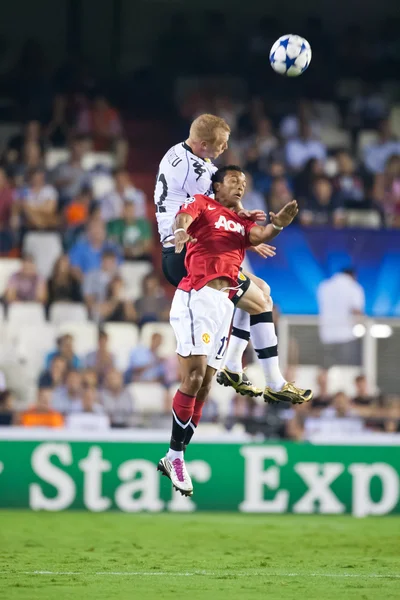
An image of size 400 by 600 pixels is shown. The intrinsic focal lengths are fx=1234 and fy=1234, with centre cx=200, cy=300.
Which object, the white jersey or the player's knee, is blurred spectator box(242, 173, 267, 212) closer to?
the white jersey

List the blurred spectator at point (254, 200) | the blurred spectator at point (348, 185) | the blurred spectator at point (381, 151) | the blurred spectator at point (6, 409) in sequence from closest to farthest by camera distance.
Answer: the blurred spectator at point (6, 409)
the blurred spectator at point (254, 200)
the blurred spectator at point (348, 185)
the blurred spectator at point (381, 151)

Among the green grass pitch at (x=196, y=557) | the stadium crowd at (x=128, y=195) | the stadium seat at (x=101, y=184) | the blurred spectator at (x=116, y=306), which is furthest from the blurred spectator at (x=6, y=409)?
the stadium seat at (x=101, y=184)

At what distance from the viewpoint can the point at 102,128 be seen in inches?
824

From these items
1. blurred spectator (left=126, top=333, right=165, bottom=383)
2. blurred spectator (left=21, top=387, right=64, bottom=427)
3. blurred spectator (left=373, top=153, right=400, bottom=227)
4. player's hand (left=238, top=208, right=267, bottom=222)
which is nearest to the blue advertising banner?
blurred spectator (left=373, top=153, right=400, bottom=227)

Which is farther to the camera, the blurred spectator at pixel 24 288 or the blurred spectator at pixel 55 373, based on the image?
the blurred spectator at pixel 24 288

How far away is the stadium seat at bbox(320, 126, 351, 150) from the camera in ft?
70.7

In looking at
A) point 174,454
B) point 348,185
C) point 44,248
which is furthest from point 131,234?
point 174,454

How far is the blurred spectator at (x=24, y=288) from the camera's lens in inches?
688

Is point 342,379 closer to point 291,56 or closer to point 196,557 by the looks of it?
point 196,557

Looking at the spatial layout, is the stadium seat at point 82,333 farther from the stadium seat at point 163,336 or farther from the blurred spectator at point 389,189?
the blurred spectator at point 389,189

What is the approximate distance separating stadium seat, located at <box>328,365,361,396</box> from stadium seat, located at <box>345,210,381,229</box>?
340 cm

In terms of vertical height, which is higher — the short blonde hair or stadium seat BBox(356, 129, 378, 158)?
stadium seat BBox(356, 129, 378, 158)

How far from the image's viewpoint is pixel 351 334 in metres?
16.5

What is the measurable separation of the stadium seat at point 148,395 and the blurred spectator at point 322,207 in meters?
3.80
